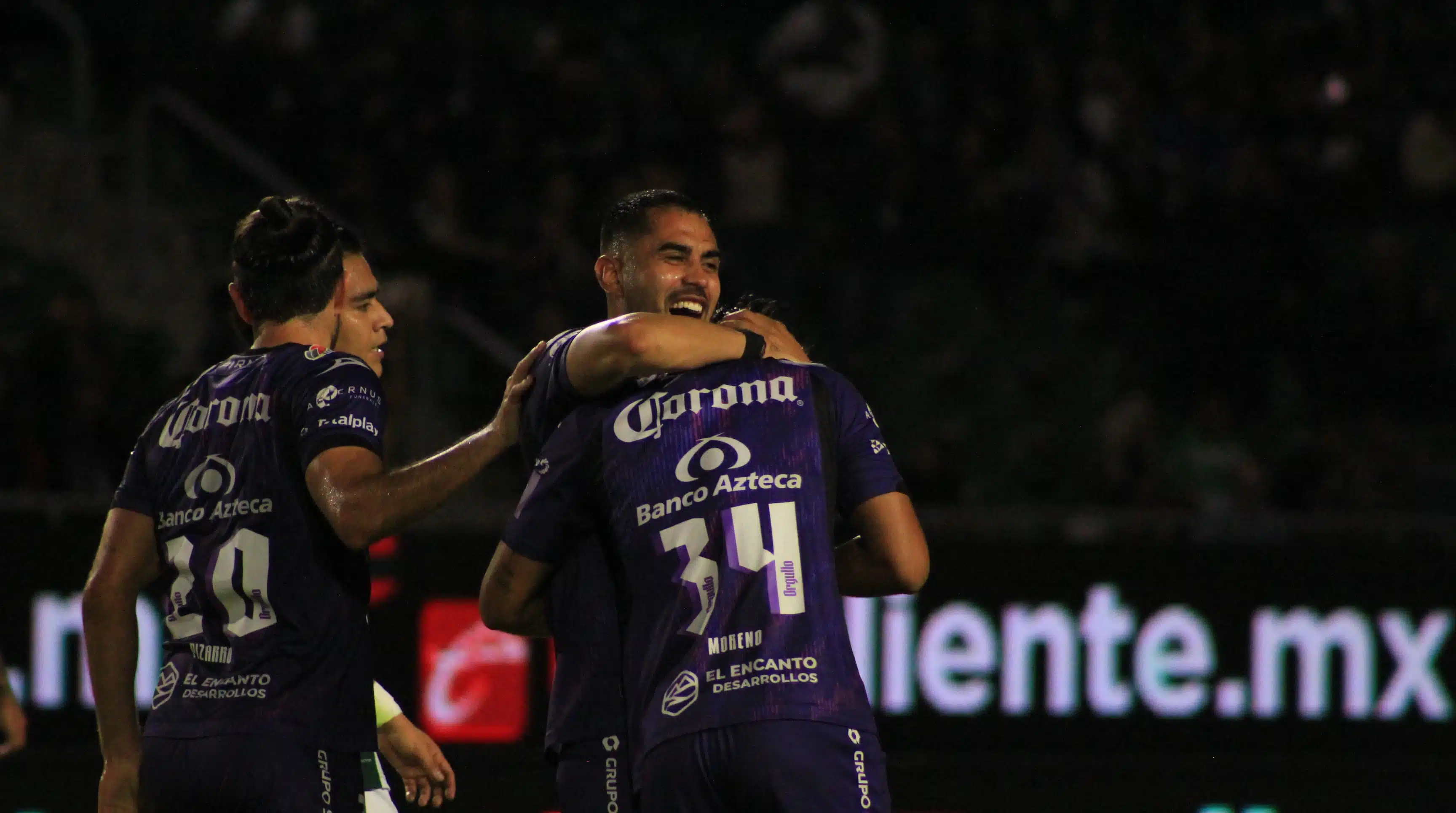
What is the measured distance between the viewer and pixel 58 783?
7707mm

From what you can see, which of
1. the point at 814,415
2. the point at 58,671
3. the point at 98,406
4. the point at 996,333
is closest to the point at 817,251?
the point at 996,333

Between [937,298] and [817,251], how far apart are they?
0.94 meters

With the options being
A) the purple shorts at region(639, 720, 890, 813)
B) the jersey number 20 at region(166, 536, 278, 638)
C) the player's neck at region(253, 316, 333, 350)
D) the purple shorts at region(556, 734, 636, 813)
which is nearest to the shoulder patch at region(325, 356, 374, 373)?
the player's neck at region(253, 316, 333, 350)

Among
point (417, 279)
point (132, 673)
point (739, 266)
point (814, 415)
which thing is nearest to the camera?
point (814, 415)

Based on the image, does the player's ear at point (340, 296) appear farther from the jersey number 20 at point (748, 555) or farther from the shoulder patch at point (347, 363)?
the jersey number 20 at point (748, 555)

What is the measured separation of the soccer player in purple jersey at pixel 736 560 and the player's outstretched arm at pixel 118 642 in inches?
29.6

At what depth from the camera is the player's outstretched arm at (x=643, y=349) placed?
3.64 metres

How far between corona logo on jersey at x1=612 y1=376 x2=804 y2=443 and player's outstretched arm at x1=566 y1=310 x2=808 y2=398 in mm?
62

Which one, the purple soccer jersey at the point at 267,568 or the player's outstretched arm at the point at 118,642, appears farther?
the player's outstretched arm at the point at 118,642

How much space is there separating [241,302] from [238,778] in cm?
99

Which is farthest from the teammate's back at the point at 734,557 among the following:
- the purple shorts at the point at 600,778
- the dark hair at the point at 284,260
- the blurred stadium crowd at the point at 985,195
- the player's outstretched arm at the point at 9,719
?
the blurred stadium crowd at the point at 985,195

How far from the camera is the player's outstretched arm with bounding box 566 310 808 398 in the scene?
143 inches

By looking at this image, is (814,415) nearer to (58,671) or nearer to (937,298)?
(58,671)

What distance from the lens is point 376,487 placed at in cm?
364
